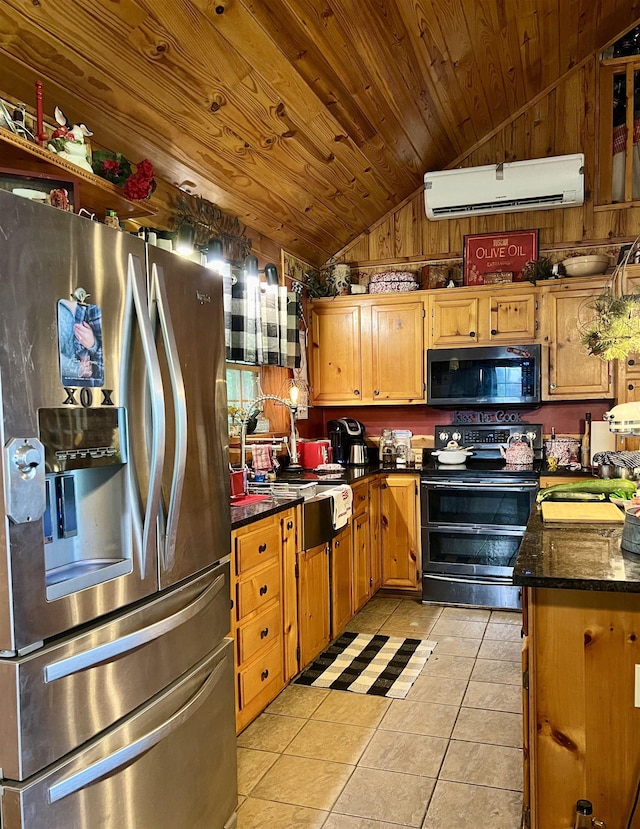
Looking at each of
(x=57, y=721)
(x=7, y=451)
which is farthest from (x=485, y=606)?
(x=7, y=451)

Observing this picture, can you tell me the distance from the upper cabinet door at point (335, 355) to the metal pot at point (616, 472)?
5.81ft

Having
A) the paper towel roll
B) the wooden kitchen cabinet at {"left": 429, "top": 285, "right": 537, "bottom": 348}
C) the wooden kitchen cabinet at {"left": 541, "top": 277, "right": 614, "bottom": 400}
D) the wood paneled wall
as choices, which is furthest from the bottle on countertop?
the wood paneled wall

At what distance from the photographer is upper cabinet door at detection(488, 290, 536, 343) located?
14.6 feet

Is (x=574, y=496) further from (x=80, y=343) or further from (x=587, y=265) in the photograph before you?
(x=587, y=265)

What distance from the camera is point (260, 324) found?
3965mm

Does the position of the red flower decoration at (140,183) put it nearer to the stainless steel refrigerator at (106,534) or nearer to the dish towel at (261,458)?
the stainless steel refrigerator at (106,534)

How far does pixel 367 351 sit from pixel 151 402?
3.35m

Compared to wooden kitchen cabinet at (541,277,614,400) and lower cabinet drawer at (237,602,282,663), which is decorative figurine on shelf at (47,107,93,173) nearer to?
lower cabinet drawer at (237,602,282,663)

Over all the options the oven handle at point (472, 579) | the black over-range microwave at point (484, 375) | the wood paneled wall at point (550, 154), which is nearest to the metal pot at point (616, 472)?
the black over-range microwave at point (484, 375)

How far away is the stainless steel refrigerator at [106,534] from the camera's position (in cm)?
133

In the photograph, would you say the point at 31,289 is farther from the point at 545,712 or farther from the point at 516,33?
the point at 516,33

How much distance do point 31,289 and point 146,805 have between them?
4.22ft

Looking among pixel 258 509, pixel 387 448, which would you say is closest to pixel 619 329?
pixel 258 509

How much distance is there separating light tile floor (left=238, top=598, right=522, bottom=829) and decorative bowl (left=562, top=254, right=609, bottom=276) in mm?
2530
